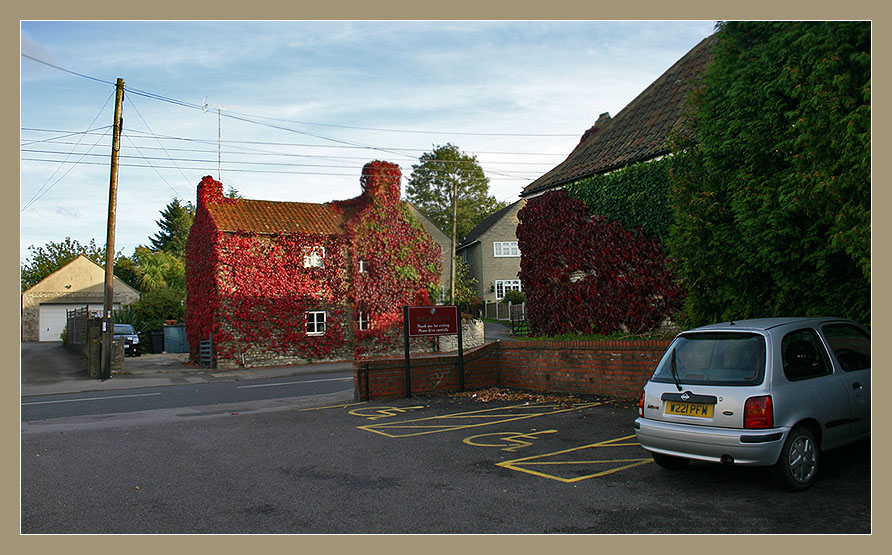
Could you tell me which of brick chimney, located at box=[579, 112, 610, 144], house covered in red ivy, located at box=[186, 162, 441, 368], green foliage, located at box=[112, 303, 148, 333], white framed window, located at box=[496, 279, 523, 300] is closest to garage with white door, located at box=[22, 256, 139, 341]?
green foliage, located at box=[112, 303, 148, 333]

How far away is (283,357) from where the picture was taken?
1129 inches

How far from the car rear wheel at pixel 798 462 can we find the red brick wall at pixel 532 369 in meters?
5.03

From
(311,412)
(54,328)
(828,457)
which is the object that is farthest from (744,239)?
(54,328)

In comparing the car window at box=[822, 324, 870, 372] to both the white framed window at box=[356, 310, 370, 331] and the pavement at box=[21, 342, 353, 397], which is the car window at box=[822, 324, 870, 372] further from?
the white framed window at box=[356, 310, 370, 331]

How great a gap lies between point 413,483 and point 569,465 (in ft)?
5.82

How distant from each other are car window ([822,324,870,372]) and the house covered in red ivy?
23855 mm

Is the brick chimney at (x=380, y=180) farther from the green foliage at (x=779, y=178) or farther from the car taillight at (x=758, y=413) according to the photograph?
the car taillight at (x=758, y=413)

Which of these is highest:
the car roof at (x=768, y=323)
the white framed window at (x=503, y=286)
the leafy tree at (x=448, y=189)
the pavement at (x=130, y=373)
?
the leafy tree at (x=448, y=189)

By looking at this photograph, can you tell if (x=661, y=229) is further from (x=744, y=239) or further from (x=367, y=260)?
(x=367, y=260)

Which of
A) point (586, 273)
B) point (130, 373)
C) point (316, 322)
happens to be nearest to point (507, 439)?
point (586, 273)

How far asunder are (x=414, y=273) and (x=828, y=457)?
82.7 feet

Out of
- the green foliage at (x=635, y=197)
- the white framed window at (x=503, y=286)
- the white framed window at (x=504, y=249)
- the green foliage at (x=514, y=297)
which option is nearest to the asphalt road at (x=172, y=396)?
the green foliage at (x=635, y=197)

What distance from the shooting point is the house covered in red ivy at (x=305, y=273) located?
90.6 feet

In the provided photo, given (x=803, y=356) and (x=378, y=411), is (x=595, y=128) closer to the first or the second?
(x=378, y=411)
